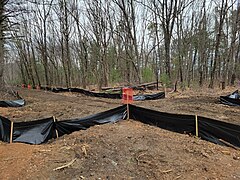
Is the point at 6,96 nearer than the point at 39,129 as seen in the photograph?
No

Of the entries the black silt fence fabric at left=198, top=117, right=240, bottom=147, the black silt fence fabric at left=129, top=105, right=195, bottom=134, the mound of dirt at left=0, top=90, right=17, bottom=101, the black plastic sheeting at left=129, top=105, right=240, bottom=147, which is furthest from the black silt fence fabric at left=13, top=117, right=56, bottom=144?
the mound of dirt at left=0, top=90, right=17, bottom=101

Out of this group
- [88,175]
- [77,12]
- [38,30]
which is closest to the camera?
[88,175]

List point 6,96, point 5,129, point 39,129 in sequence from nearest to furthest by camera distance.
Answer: point 5,129 → point 39,129 → point 6,96

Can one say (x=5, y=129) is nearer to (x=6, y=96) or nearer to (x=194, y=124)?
(x=194, y=124)

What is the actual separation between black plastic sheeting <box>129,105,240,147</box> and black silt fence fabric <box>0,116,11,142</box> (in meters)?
3.70

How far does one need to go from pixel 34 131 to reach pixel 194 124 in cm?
398

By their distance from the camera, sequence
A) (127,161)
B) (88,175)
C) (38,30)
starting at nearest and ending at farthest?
(88,175) < (127,161) < (38,30)

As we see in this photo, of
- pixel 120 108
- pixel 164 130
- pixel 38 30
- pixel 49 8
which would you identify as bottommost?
pixel 164 130

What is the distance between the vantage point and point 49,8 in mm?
23672

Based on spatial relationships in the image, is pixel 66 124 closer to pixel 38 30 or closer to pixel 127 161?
pixel 127 161

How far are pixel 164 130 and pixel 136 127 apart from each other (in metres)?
0.80

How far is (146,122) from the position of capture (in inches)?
242

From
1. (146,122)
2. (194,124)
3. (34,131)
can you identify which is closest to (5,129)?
(34,131)

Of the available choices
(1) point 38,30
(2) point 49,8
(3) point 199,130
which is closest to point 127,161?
(3) point 199,130
